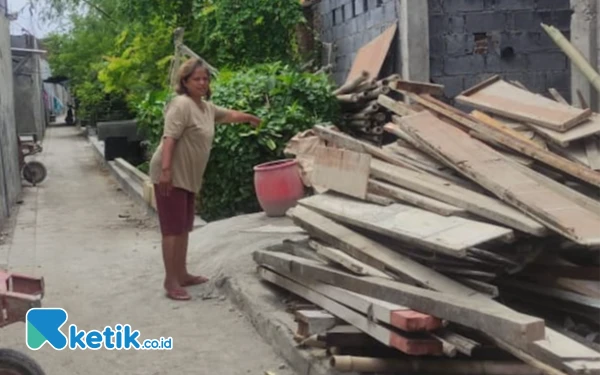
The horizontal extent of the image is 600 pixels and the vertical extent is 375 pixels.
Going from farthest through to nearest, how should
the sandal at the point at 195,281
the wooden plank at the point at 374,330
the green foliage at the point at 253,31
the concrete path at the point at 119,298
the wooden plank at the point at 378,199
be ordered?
1. the green foliage at the point at 253,31
2. the sandal at the point at 195,281
3. the concrete path at the point at 119,298
4. the wooden plank at the point at 378,199
5. the wooden plank at the point at 374,330

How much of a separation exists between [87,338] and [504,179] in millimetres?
3020

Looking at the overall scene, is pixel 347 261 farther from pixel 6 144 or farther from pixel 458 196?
pixel 6 144

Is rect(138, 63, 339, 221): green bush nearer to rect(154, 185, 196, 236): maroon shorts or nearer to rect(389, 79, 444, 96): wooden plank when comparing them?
rect(389, 79, 444, 96): wooden plank

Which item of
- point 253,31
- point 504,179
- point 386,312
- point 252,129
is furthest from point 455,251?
point 253,31

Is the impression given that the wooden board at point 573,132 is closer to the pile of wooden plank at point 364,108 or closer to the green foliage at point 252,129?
the pile of wooden plank at point 364,108

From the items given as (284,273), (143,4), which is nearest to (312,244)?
(284,273)

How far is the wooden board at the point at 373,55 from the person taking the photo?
1008 centimetres

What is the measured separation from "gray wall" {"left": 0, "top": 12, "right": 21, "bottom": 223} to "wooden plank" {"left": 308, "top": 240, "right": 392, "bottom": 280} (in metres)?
7.23

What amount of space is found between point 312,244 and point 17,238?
6.34 metres

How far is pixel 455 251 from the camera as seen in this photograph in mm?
4207

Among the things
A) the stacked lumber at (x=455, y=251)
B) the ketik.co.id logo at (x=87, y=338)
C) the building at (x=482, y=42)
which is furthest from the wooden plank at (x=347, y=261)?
the building at (x=482, y=42)

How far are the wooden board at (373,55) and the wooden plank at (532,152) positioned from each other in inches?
155

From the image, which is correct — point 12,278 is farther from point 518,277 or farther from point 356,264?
point 518,277

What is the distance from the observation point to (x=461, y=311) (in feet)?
13.0
